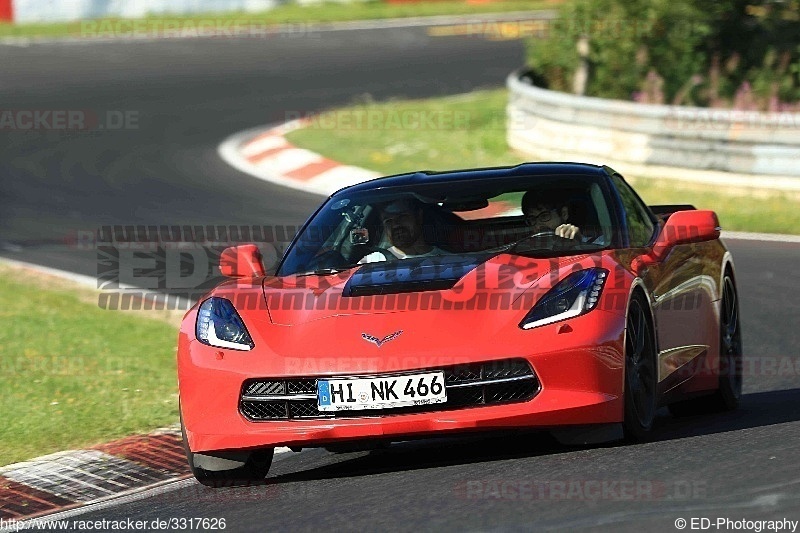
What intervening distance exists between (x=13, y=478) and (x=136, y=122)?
17.1 meters

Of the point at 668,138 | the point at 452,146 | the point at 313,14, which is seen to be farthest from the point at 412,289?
the point at 313,14

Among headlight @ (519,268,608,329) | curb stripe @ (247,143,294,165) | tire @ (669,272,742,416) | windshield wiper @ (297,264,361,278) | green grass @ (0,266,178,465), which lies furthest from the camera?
curb stripe @ (247,143,294,165)

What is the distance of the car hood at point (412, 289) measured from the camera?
21.3 ft

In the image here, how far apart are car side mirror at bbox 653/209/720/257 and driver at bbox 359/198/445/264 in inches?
40.7

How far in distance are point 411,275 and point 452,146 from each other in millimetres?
13198

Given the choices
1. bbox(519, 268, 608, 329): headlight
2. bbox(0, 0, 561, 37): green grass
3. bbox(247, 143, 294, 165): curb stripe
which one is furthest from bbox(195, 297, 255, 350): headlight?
bbox(0, 0, 561, 37): green grass

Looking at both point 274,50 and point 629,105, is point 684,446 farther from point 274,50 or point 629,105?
point 274,50

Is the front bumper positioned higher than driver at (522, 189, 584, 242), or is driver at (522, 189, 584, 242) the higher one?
driver at (522, 189, 584, 242)

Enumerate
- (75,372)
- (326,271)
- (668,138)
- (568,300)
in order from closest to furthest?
(568,300), (326,271), (75,372), (668,138)

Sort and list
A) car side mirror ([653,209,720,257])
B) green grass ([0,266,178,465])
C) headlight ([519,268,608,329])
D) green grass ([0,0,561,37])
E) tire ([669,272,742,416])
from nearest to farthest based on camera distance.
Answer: headlight ([519,268,608,329]), car side mirror ([653,209,720,257]), tire ([669,272,742,416]), green grass ([0,266,178,465]), green grass ([0,0,561,37])

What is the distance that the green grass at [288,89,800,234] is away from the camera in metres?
14.5

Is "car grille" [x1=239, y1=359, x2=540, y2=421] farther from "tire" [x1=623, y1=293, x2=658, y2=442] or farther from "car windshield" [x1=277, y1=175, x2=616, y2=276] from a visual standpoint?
"car windshield" [x1=277, y1=175, x2=616, y2=276]

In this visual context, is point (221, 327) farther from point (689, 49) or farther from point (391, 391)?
point (689, 49)

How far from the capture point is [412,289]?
260 inches
